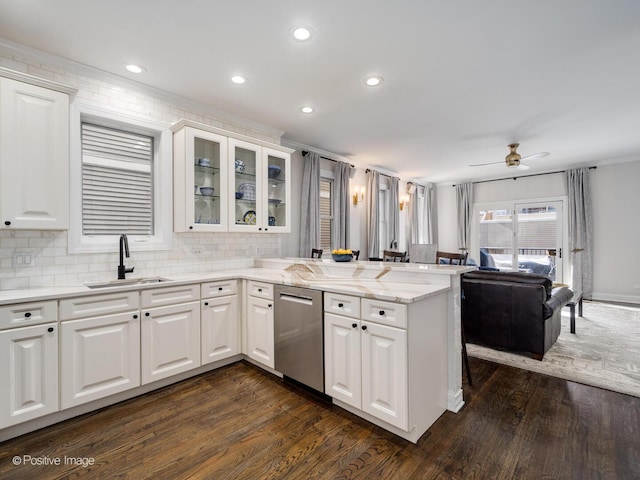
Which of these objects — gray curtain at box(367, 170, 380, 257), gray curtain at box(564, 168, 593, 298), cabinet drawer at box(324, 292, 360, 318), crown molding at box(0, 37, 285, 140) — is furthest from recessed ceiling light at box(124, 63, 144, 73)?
gray curtain at box(564, 168, 593, 298)

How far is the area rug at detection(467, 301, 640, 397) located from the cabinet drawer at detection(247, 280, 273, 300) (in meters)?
2.36

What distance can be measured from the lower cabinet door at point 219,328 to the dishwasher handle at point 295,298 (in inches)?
27.5

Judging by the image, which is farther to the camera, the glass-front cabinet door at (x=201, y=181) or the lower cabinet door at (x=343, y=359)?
the glass-front cabinet door at (x=201, y=181)

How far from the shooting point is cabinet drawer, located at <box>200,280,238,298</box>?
2.85 metres

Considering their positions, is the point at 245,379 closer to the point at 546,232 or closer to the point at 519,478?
the point at 519,478

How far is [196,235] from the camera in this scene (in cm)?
343

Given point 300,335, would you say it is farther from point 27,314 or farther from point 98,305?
point 27,314

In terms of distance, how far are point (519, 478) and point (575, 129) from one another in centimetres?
461

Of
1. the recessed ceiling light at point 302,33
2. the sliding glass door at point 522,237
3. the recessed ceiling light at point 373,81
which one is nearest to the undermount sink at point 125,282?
the recessed ceiling light at point 302,33

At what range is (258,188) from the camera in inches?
142

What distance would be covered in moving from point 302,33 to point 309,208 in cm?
274

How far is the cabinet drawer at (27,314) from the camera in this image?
1914mm

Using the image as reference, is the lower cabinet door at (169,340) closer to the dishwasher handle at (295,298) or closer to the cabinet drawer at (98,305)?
the cabinet drawer at (98,305)

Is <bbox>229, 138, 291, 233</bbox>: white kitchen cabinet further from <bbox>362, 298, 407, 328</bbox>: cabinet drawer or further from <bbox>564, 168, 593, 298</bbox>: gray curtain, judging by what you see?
<bbox>564, 168, 593, 298</bbox>: gray curtain
